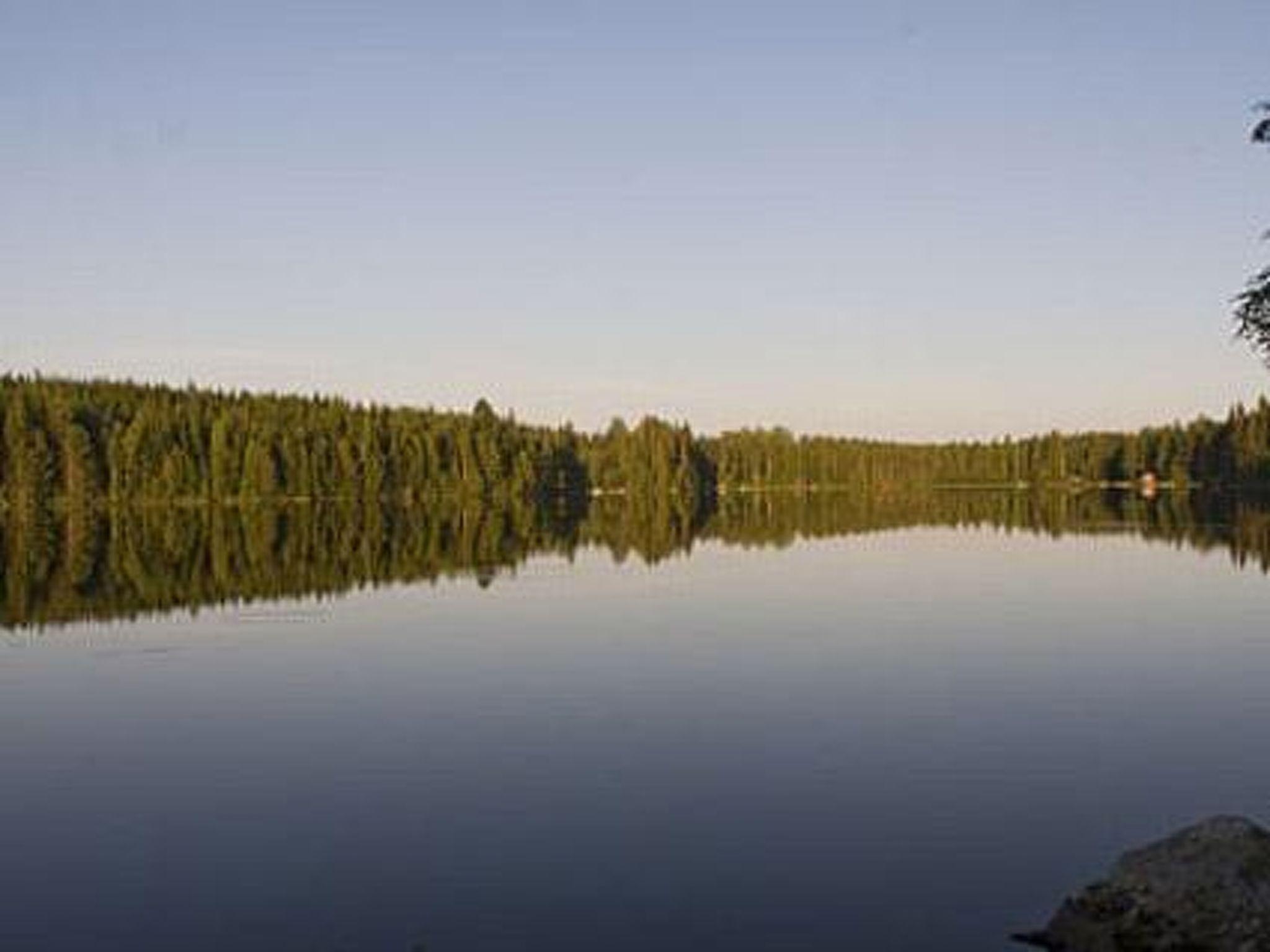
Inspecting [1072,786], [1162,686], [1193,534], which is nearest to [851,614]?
[1162,686]

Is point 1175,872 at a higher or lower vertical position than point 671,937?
higher

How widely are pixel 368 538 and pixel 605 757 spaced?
275ft

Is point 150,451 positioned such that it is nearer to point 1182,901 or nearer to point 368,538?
point 368,538

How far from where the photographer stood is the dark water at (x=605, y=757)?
1866cm

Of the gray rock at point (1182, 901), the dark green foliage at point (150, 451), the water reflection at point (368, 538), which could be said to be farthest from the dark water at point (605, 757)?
the dark green foliage at point (150, 451)

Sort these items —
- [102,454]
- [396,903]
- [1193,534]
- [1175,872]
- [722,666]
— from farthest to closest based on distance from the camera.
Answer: [102,454] → [1193,534] → [722,666] → [396,903] → [1175,872]

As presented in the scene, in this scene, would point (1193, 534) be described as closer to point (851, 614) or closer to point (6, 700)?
point (851, 614)

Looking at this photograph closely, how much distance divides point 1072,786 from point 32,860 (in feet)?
59.0

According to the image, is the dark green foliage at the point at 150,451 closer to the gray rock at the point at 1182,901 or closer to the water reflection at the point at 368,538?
the water reflection at the point at 368,538

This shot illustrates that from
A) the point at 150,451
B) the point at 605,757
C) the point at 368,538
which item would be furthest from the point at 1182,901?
the point at 150,451

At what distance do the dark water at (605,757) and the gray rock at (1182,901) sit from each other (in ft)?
3.98

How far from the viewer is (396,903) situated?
61.5 feet

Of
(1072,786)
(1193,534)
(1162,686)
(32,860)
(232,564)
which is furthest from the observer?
(1193,534)

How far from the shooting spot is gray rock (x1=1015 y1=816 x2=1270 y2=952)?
15.5 meters
